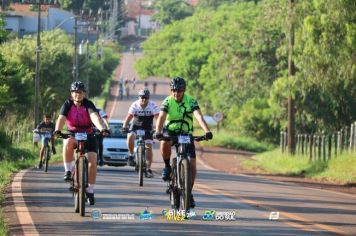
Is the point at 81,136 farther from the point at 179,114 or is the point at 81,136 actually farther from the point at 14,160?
the point at 14,160

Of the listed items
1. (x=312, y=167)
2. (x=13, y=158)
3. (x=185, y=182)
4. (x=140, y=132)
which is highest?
(x=140, y=132)

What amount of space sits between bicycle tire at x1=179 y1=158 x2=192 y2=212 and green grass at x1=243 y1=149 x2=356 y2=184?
52.8ft

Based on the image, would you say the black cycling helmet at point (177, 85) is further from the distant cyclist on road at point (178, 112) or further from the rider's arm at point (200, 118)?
the rider's arm at point (200, 118)

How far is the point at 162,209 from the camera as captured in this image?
55.4ft

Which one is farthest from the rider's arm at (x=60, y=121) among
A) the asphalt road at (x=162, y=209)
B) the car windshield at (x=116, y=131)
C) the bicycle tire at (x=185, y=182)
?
the car windshield at (x=116, y=131)

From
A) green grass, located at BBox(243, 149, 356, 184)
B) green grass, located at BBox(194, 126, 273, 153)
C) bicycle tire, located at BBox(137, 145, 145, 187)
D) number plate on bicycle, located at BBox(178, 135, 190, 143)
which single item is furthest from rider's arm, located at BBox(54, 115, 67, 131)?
green grass, located at BBox(194, 126, 273, 153)

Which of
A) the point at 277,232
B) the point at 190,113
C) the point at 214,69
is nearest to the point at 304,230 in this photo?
the point at 277,232

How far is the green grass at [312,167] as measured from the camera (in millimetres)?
33188

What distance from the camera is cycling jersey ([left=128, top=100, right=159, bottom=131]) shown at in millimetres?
22328

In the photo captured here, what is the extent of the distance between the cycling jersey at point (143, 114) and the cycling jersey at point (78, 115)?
6.06 m

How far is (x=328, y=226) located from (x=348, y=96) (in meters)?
28.5

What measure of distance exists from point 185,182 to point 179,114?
126cm

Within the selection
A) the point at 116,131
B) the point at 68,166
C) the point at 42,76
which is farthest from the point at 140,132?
the point at 42,76

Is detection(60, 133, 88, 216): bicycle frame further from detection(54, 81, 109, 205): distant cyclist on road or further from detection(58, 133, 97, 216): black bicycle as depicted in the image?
detection(54, 81, 109, 205): distant cyclist on road
